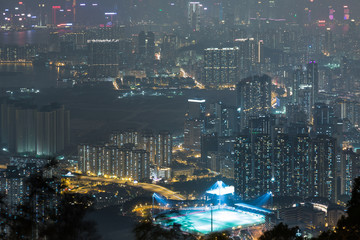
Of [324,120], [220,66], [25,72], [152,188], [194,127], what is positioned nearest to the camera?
[152,188]

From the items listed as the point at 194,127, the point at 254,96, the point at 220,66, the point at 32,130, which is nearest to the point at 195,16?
the point at 220,66

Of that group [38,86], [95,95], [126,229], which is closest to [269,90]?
[95,95]

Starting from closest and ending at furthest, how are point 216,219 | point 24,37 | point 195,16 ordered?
point 216,219, point 24,37, point 195,16

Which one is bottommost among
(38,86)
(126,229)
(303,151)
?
(126,229)

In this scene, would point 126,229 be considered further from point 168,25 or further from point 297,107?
point 168,25

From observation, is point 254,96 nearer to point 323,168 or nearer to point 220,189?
point 323,168

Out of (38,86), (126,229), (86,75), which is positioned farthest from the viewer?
(86,75)
